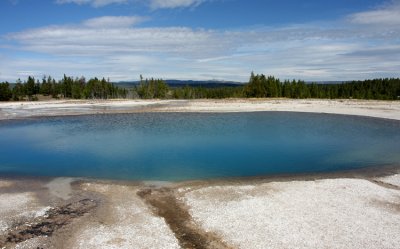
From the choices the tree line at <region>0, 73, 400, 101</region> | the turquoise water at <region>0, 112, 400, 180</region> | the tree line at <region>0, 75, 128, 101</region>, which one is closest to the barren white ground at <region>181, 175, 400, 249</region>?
the turquoise water at <region>0, 112, 400, 180</region>

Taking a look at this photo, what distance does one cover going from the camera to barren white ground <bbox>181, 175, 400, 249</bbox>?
11.9 metres

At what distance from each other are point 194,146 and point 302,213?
664 inches

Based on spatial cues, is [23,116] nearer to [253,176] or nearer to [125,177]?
[125,177]

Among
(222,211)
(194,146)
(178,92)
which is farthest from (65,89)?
(222,211)

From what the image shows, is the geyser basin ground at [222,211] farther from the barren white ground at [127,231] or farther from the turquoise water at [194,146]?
the turquoise water at [194,146]

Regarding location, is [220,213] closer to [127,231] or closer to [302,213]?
[302,213]

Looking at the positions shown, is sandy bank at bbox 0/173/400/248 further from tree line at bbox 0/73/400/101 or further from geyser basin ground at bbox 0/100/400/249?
tree line at bbox 0/73/400/101

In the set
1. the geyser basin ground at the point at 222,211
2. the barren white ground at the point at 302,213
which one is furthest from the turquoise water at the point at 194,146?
the barren white ground at the point at 302,213

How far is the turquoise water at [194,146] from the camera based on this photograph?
2252cm

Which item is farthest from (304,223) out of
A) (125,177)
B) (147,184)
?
(125,177)

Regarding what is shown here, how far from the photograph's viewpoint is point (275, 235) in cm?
1224

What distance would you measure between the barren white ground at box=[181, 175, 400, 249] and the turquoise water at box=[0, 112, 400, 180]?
12.7 ft

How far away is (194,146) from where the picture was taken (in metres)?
30.3

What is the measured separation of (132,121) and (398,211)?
127ft
